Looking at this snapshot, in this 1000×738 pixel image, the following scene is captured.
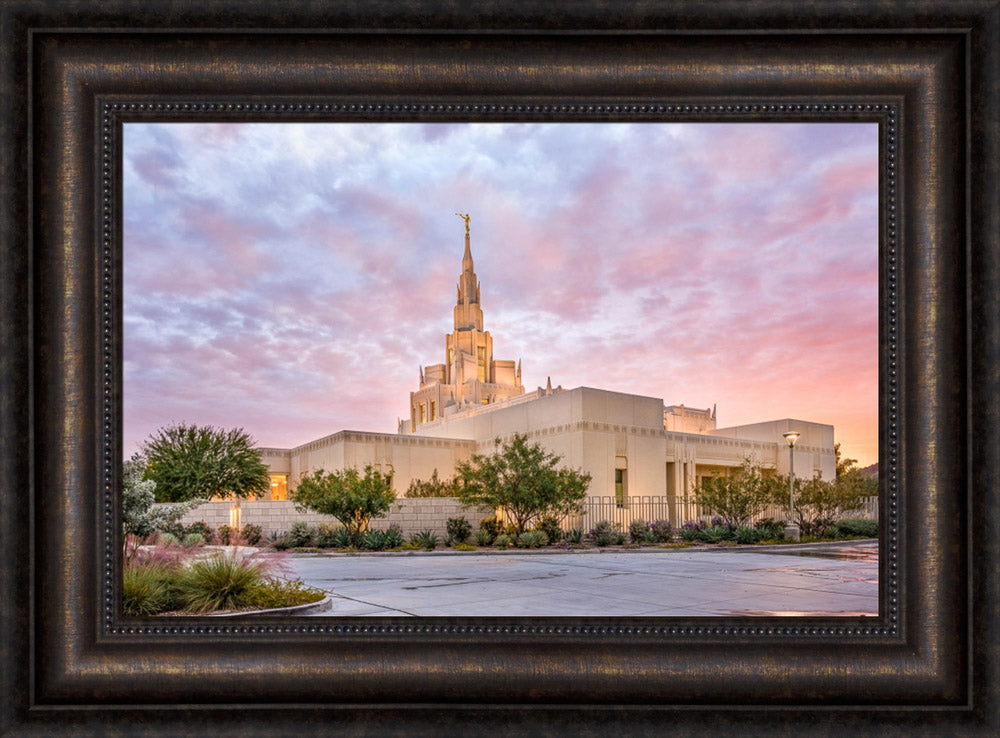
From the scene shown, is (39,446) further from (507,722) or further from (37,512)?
(507,722)

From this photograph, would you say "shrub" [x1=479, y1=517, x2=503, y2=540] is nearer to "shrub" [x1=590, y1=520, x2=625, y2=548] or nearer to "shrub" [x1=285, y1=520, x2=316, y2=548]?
"shrub" [x1=590, y1=520, x2=625, y2=548]

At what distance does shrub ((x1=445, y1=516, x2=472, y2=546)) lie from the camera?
1101 inches

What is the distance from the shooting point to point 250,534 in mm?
25781

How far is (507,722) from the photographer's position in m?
3.60

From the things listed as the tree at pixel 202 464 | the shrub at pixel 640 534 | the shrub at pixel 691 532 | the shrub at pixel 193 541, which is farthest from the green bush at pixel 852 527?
the tree at pixel 202 464

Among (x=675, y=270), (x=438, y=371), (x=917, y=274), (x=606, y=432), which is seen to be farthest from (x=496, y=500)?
(x=438, y=371)

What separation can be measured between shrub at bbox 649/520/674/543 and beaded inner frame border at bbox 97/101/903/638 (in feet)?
80.5

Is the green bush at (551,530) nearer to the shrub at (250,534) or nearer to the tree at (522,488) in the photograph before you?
the tree at (522,488)

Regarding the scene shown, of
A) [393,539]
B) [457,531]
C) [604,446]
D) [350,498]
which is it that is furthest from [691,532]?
[350,498]

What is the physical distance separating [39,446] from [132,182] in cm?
140

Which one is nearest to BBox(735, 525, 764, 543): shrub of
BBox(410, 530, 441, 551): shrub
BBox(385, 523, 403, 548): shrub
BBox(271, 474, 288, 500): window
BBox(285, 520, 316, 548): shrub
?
BBox(410, 530, 441, 551): shrub

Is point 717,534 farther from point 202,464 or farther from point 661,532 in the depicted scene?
point 202,464

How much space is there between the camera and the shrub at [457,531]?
2795cm

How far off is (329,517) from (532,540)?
7483 mm
